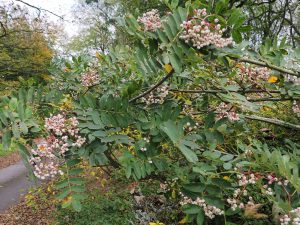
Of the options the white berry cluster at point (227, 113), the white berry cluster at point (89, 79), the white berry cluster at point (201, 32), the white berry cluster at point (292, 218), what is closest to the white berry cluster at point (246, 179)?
the white berry cluster at point (292, 218)

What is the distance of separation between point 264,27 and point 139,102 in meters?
15.7

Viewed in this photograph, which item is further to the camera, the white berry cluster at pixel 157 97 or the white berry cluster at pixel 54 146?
the white berry cluster at pixel 157 97

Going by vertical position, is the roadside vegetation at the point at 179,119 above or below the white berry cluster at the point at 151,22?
below

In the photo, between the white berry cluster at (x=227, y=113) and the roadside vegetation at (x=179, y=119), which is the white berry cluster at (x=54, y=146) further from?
the white berry cluster at (x=227, y=113)

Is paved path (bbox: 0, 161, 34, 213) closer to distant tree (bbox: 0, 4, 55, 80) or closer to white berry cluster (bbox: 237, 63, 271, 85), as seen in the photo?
distant tree (bbox: 0, 4, 55, 80)

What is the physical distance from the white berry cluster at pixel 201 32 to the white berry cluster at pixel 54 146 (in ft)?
1.95

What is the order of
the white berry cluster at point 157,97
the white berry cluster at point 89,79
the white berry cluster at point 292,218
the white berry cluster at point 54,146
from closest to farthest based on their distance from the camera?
the white berry cluster at point 292,218 → the white berry cluster at point 54,146 → the white berry cluster at point 157,97 → the white berry cluster at point 89,79

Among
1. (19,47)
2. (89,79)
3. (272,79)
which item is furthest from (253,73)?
(19,47)

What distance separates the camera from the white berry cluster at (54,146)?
4.45 ft

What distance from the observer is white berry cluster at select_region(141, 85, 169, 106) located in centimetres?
181

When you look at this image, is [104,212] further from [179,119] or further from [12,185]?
[12,185]

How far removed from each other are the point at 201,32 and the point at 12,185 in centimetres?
904

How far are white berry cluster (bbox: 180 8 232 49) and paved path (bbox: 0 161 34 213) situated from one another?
741 cm

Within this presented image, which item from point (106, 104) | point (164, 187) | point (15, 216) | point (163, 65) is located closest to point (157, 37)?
point (163, 65)
